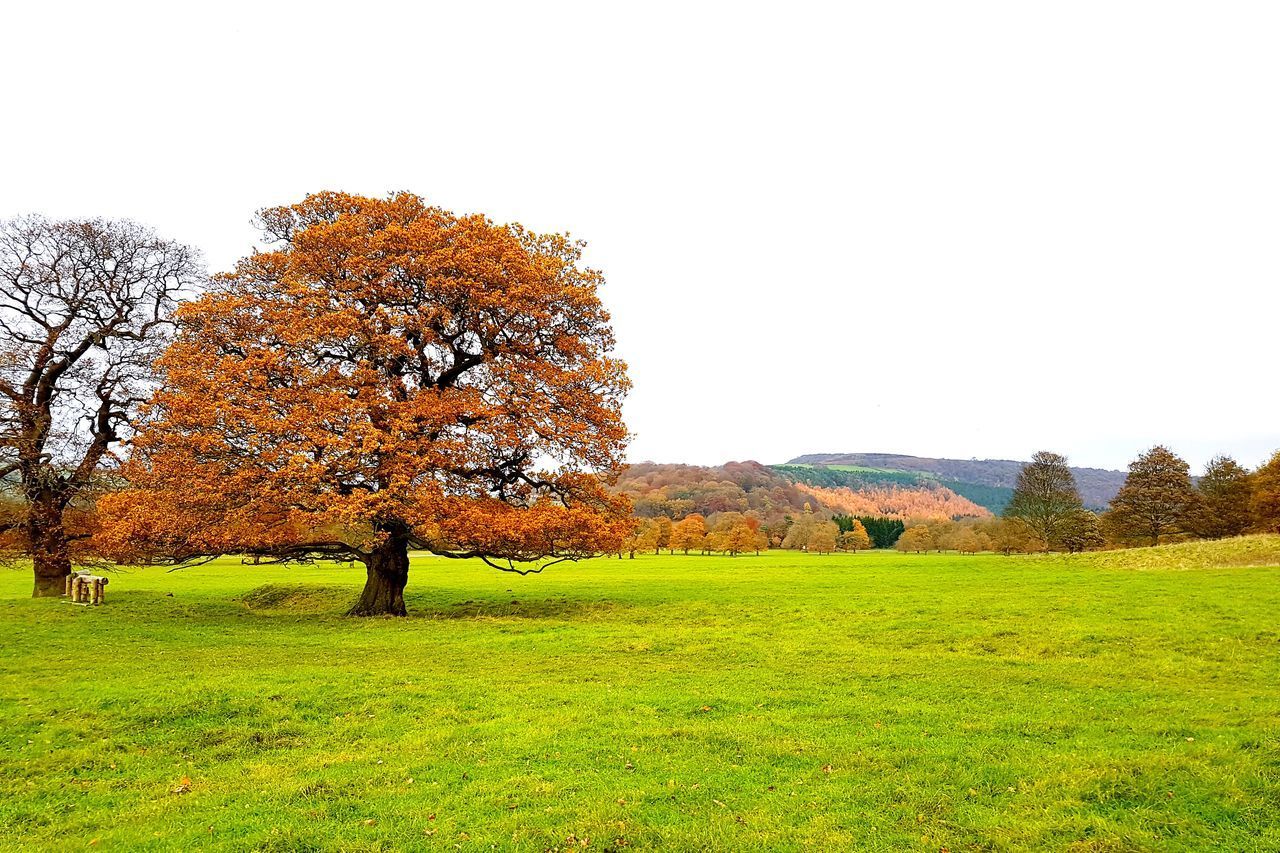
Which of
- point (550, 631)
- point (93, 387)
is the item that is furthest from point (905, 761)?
point (93, 387)

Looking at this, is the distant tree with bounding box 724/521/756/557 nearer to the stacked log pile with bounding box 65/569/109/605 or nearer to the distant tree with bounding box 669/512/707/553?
the distant tree with bounding box 669/512/707/553

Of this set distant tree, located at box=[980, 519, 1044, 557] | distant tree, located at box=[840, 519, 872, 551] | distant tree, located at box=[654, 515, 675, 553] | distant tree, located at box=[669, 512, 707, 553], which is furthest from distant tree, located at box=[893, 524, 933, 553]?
distant tree, located at box=[654, 515, 675, 553]

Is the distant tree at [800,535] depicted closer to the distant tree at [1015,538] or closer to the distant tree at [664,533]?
the distant tree at [664,533]

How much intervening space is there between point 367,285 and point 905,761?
20.7 meters

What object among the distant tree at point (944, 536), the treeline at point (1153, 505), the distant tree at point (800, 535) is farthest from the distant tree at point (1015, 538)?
the distant tree at point (800, 535)

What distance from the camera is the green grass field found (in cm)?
704

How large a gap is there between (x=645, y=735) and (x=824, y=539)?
109 meters

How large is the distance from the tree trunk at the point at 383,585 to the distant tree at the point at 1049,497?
70.9 m

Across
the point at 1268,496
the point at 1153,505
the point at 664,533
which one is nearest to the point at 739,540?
the point at 664,533

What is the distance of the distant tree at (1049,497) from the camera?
7288cm

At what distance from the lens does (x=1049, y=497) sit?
2879 inches

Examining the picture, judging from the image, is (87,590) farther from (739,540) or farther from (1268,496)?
(739,540)

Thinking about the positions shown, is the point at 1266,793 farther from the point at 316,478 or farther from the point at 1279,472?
the point at 1279,472

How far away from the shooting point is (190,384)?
21.3 m
